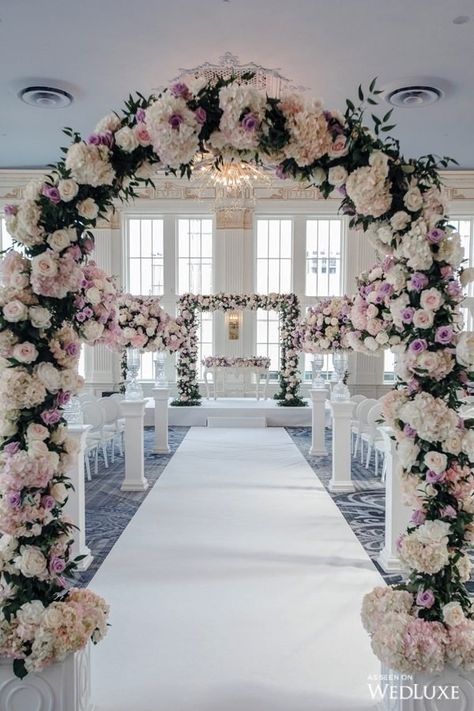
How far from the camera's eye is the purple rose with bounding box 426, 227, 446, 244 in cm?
261

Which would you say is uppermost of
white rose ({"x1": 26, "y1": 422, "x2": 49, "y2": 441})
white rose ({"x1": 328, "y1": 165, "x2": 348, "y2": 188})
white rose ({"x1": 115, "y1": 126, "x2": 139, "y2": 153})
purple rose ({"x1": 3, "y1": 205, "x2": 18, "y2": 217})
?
white rose ({"x1": 115, "y1": 126, "x2": 139, "y2": 153})

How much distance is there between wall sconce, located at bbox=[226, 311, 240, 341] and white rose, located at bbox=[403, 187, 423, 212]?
12.0 meters

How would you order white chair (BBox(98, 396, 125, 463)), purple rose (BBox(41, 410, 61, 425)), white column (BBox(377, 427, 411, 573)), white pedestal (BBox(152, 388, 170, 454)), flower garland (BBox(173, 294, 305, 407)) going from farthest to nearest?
flower garland (BBox(173, 294, 305, 407)) → white pedestal (BBox(152, 388, 170, 454)) → white chair (BBox(98, 396, 125, 463)) → white column (BBox(377, 427, 411, 573)) → purple rose (BBox(41, 410, 61, 425))

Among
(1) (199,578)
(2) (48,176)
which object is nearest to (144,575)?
(1) (199,578)

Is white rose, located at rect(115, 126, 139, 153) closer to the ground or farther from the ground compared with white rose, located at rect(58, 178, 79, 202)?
farther from the ground

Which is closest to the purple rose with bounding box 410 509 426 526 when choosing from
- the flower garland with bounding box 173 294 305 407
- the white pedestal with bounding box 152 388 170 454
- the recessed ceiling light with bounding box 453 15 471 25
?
the recessed ceiling light with bounding box 453 15 471 25

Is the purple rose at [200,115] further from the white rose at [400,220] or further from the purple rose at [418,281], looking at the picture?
the purple rose at [418,281]

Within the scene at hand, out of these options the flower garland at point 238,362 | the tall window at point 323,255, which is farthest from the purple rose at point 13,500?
the tall window at point 323,255

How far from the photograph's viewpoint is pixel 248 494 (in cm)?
690

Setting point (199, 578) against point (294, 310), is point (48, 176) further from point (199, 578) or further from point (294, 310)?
point (294, 310)

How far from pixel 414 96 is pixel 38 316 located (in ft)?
26.1

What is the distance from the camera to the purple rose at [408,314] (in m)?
2.71

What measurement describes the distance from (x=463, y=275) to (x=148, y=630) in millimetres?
2946

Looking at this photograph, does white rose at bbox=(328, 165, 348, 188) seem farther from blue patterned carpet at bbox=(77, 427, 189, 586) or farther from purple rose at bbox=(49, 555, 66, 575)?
blue patterned carpet at bbox=(77, 427, 189, 586)
